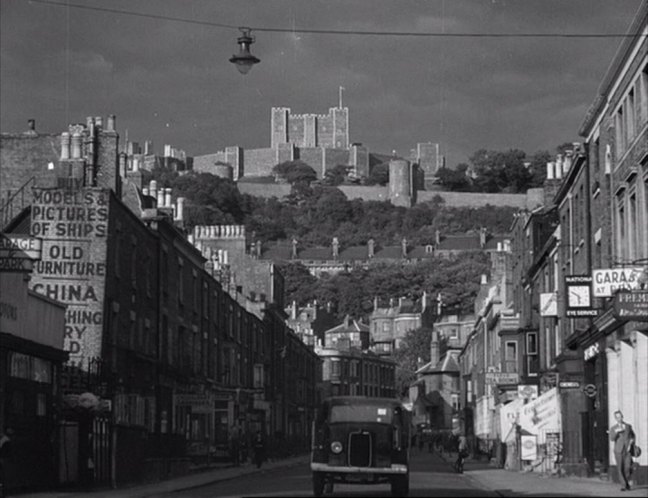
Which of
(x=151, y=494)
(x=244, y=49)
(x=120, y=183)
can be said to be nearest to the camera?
(x=244, y=49)

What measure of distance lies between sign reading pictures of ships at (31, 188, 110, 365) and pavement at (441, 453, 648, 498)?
12.5 metres

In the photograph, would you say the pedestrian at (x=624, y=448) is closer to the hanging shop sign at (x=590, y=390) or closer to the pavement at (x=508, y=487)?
the pavement at (x=508, y=487)

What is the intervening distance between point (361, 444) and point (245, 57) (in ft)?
28.3

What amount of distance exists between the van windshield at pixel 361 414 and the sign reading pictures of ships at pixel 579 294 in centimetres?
735

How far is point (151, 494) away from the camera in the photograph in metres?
33.3

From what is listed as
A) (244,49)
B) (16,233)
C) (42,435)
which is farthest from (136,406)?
(244,49)

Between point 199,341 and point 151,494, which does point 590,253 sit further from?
point 199,341

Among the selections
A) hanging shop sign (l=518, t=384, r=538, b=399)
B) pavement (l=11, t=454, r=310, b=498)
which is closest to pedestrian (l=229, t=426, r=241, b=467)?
pavement (l=11, t=454, r=310, b=498)

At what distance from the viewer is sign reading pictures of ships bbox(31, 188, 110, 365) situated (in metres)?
40.8

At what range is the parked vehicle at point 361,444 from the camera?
94.8 ft

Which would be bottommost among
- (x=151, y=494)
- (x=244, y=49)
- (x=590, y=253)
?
(x=151, y=494)

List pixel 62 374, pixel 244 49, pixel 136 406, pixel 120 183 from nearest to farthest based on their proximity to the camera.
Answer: pixel 244 49 → pixel 62 374 → pixel 136 406 → pixel 120 183

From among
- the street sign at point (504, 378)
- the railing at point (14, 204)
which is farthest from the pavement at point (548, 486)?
the railing at point (14, 204)

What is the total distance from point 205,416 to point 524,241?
16.5m
